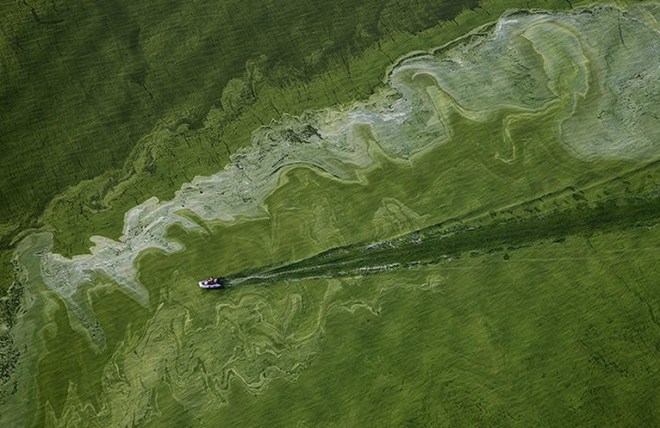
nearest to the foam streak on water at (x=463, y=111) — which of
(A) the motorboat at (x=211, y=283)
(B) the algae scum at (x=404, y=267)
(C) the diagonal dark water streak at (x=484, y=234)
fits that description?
(B) the algae scum at (x=404, y=267)

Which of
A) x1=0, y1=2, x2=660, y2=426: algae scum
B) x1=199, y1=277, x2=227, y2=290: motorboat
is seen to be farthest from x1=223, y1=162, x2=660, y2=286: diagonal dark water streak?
x1=199, y1=277, x2=227, y2=290: motorboat

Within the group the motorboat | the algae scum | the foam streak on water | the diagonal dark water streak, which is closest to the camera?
the algae scum

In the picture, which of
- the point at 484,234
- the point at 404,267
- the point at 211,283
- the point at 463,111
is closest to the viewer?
the point at 211,283

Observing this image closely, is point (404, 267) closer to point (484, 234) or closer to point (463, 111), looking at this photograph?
point (484, 234)

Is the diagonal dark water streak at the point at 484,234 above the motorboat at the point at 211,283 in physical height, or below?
below

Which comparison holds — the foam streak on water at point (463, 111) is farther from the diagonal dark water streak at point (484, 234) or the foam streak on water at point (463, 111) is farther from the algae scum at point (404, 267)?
the diagonal dark water streak at point (484, 234)

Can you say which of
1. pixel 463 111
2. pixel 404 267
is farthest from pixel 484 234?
pixel 463 111

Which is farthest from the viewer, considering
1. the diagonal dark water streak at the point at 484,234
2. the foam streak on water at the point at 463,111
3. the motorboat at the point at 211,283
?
the foam streak on water at the point at 463,111

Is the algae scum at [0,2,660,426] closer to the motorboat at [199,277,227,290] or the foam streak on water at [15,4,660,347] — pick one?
the foam streak on water at [15,4,660,347]

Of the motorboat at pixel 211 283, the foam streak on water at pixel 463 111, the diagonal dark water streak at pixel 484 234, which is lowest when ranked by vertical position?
the diagonal dark water streak at pixel 484 234
